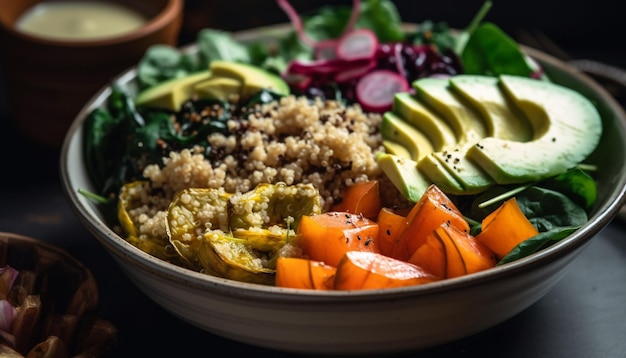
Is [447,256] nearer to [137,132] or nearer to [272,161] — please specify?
[272,161]

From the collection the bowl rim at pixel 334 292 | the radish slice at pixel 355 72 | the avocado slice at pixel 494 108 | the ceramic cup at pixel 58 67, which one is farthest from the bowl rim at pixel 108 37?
the avocado slice at pixel 494 108

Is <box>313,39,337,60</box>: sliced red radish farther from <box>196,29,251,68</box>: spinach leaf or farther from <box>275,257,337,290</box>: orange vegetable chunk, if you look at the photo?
<box>275,257,337,290</box>: orange vegetable chunk

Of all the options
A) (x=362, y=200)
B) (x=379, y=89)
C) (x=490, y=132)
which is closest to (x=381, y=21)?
(x=379, y=89)

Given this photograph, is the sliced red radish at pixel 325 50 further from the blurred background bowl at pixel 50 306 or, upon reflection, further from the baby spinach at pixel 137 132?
the blurred background bowl at pixel 50 306

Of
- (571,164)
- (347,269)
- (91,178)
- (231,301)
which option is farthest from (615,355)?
(91,178)

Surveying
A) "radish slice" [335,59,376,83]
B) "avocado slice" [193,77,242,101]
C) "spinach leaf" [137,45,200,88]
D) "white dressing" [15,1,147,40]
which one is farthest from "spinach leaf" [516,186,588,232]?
"white dressing" [15,1,147,40]
